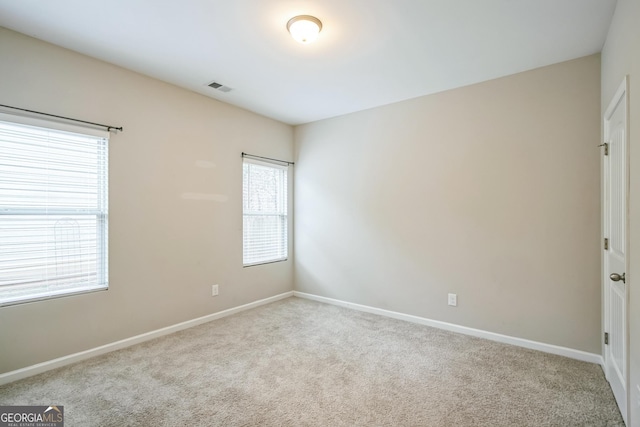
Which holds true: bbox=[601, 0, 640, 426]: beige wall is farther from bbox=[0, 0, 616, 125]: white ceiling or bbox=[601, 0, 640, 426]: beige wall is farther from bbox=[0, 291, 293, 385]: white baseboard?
bbox=[0, 291, 293, 385]: white baseboard

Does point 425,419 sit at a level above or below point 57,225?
below

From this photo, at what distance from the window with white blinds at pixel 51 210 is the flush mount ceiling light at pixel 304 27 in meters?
2.02

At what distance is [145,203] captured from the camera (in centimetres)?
321

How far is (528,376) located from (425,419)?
1123mm

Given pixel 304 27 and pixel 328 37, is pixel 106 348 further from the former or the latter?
pixel 328 37

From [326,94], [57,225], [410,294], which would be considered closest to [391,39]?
[326,94]

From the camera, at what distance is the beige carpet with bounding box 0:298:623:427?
200 centimetres

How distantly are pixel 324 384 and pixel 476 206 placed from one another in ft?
7.70

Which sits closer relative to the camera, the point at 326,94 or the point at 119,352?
the point at 119,352

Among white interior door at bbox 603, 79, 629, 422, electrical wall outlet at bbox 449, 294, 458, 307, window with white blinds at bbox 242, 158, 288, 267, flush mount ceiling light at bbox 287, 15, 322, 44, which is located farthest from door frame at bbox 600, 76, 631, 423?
window with white blinds at bbox 242, 158, 288, 267

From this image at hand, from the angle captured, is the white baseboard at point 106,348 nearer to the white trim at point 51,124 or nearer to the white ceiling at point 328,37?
the white trim at point 51,124

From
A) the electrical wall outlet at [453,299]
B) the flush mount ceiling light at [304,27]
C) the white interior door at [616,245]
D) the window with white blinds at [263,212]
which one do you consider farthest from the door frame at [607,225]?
the window with white blinds at [263,212]

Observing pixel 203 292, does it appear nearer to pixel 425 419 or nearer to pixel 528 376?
pixel 425 419

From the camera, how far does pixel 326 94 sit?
12.1ft
